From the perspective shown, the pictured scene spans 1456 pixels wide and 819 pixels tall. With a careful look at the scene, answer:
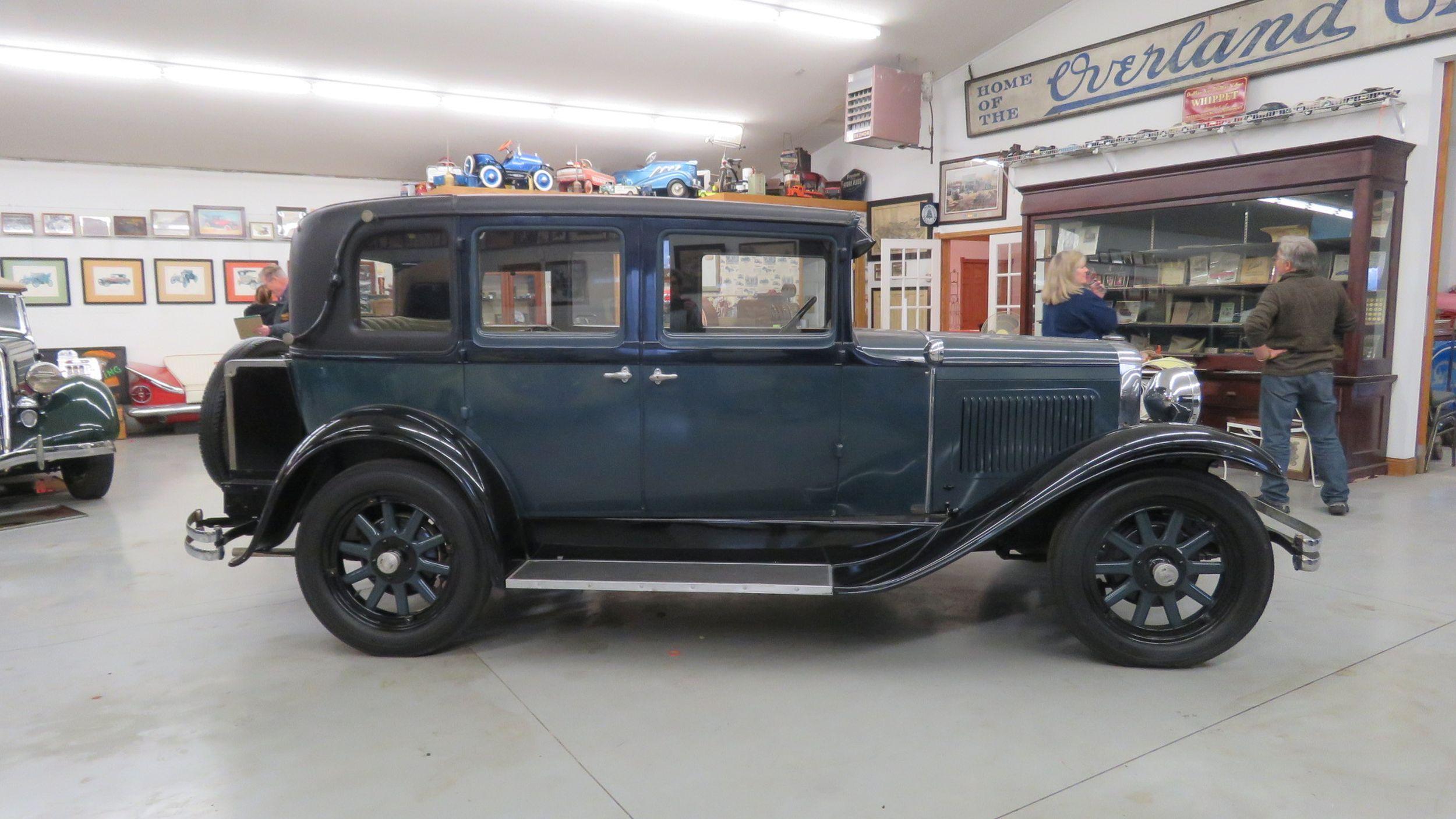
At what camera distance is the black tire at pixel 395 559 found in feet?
9.51

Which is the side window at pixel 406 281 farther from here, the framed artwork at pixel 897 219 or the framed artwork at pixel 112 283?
the framed artwork at pixel 112 283

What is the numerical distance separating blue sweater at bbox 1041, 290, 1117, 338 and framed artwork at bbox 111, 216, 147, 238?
977 cm

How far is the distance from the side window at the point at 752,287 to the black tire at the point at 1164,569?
1.18 meters

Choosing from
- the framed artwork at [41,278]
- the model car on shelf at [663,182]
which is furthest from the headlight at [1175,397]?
the framed artwork at [41,278]

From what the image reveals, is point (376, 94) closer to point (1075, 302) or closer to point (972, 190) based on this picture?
point (972, 190)

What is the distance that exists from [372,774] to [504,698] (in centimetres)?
50

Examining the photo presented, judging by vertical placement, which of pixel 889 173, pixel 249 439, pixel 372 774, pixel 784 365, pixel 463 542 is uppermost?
pixel 889 173

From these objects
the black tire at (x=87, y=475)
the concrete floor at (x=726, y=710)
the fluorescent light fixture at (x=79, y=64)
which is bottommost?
the concrete floor at (x=726, y=710)

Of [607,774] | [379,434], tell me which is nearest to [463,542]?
[379,434]

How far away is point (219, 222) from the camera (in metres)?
9.64

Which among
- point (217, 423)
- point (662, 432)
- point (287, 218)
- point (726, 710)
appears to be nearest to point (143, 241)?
point (287, 218)

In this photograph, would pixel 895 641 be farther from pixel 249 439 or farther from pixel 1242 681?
pixel 249 439

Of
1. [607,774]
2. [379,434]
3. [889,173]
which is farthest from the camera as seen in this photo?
[889,173]

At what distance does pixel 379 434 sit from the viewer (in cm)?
288
